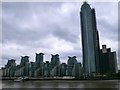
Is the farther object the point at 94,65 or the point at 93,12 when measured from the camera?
the point at 93,12

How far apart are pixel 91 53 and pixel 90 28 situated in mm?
16638

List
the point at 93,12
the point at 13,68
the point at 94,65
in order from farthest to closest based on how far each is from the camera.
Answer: the point at 93,12 < the point at 13,68 < the point at 94,65

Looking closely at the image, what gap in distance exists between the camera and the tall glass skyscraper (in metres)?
103

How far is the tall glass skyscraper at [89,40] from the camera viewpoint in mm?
102625

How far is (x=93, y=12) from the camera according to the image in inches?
4754

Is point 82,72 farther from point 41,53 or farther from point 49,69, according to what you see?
point 41,53

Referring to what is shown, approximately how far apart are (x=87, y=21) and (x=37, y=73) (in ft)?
131

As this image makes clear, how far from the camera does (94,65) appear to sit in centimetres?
10269

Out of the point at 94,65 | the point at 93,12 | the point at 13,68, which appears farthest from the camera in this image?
the point at 93,12

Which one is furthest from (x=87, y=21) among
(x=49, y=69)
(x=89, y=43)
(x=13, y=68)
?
(x=13, y=68)

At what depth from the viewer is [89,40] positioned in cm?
10800

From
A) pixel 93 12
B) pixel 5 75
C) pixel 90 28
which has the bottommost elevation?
pixel 5 75

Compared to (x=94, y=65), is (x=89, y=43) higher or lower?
higher

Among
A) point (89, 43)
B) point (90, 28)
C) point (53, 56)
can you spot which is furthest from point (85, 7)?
point (53, 56)
